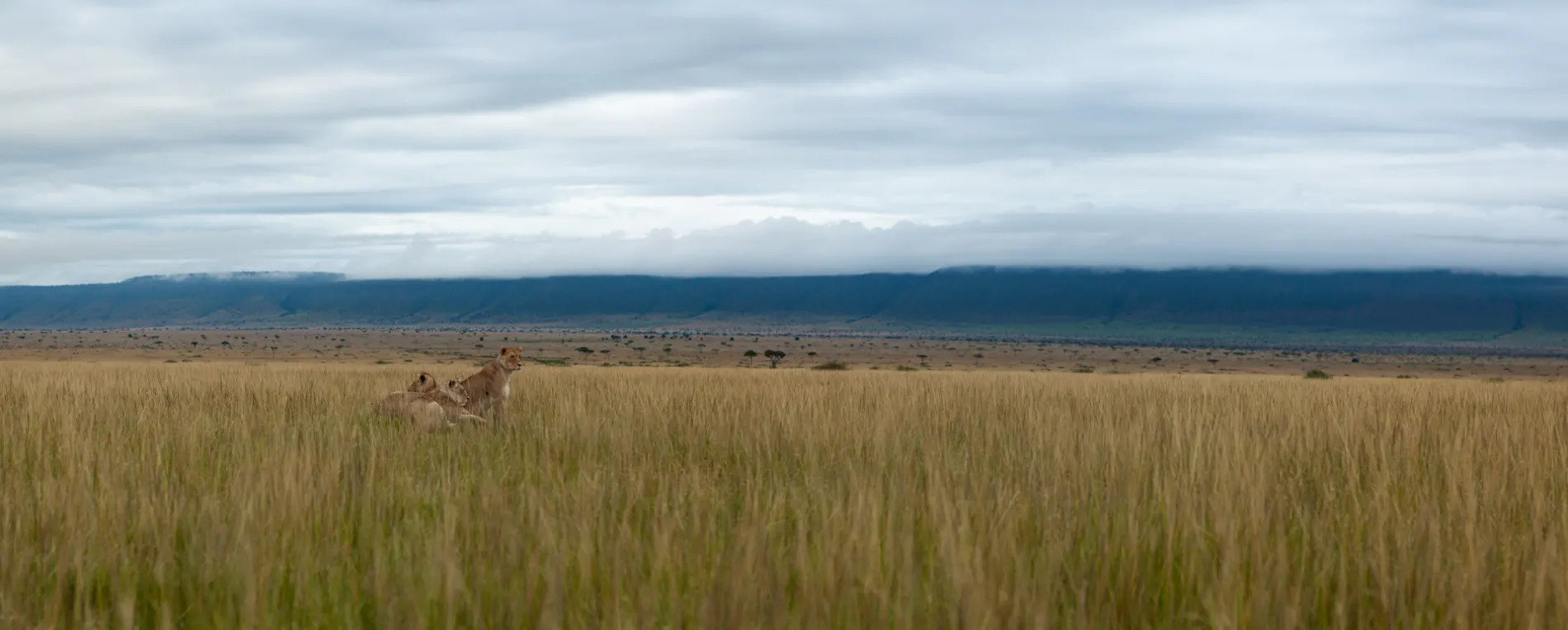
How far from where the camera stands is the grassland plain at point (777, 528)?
142 inches

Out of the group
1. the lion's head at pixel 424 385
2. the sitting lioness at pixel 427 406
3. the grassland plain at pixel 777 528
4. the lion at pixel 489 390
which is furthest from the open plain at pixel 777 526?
the lion at pixel 489 390

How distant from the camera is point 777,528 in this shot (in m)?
4.58

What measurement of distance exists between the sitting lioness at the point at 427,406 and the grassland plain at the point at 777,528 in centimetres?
36

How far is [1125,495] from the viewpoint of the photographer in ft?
17.6

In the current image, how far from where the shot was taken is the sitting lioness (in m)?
8.64

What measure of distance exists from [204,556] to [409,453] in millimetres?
2691

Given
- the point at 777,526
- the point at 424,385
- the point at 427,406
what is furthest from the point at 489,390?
the point at 777,526

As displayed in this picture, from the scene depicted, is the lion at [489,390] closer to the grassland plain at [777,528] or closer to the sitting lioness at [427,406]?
the sitting lioness at [427,406]

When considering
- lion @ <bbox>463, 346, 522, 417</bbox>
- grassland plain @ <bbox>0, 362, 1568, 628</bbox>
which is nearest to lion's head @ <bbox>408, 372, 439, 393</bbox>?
lion @ <bbox>463, 346, 522, 417</bbox>

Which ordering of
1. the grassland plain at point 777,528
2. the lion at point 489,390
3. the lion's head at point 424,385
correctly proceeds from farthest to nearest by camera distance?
1. the lion at point 489,390
2. the lion's head at point 424,385
3. the grassland plain at point 777,528

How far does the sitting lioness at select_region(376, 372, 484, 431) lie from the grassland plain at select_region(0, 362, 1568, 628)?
36 cm

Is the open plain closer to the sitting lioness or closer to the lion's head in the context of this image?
the sitting lioness

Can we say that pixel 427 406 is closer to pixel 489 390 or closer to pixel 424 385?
pixel 424 385

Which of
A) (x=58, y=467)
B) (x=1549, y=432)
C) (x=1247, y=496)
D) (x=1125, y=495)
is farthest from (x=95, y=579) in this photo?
(x=1549, y=432)
